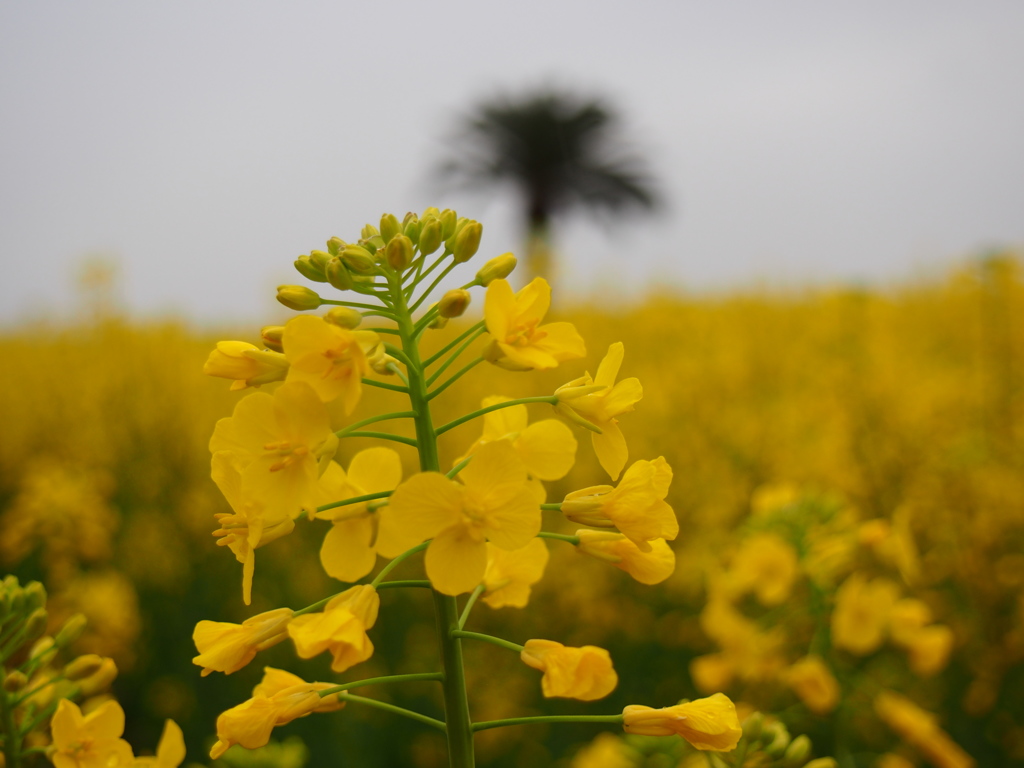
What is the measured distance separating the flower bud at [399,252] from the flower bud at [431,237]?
0.05 m

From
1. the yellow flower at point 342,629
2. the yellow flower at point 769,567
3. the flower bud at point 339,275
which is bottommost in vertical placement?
the yellow flower at point 769,567

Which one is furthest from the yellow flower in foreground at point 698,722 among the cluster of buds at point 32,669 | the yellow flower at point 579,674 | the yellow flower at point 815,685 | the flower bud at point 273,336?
the yellow flower at point 815,685

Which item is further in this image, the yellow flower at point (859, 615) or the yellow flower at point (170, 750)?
the yellow flower at point (859, 615)

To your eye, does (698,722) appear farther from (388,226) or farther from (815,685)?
(815,685)

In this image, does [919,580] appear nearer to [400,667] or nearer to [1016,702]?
[1016,702]

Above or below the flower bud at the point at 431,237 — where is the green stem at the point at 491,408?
below

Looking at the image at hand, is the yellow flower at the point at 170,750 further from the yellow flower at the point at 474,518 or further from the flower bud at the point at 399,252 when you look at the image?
the flower bud at the point at 399,252

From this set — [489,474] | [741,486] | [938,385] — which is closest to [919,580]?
[741,486]

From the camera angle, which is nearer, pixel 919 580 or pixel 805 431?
pixel 919 580

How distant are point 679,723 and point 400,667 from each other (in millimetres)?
3732

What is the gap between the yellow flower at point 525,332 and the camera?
992mm

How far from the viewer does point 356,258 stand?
104cm

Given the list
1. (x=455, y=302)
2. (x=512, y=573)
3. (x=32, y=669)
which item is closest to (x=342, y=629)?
(x=512, y=573)

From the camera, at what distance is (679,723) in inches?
39.6
